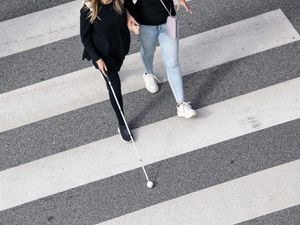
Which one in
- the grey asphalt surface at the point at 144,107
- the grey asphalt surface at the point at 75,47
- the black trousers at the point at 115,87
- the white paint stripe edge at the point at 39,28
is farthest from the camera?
the white paint stripe edge at the point at 39,28

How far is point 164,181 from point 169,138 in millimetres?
485

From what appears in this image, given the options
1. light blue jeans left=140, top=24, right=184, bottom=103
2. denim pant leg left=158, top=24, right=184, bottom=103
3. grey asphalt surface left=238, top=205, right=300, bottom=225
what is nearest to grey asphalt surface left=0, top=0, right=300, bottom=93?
light blue jeans left=140, top=24, right=184, bottom=103

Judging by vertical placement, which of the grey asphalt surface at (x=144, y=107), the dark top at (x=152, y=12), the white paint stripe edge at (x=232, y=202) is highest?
the dark top at (x=152, y=12)

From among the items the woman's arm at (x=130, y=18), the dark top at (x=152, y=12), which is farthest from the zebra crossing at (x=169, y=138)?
the woman's arm at (x=130, y=18)

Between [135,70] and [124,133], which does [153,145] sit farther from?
[135,70]

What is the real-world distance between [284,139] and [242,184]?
670mm

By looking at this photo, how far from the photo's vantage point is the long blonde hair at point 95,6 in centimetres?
496

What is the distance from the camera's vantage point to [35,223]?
19.5ft

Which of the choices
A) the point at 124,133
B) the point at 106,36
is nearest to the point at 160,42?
the point at 106,36

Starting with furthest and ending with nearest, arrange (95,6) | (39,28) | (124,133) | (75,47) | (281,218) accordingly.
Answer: (39,28), (75,47), (124,133), (281,218), (95,6)

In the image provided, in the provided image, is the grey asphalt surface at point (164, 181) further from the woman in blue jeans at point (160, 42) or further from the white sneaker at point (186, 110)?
the woman in blue jeans at point (160, 42)

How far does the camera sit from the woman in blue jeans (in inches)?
215

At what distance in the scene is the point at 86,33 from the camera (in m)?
5.22

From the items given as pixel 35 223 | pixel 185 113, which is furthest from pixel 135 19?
pixel 35 223
